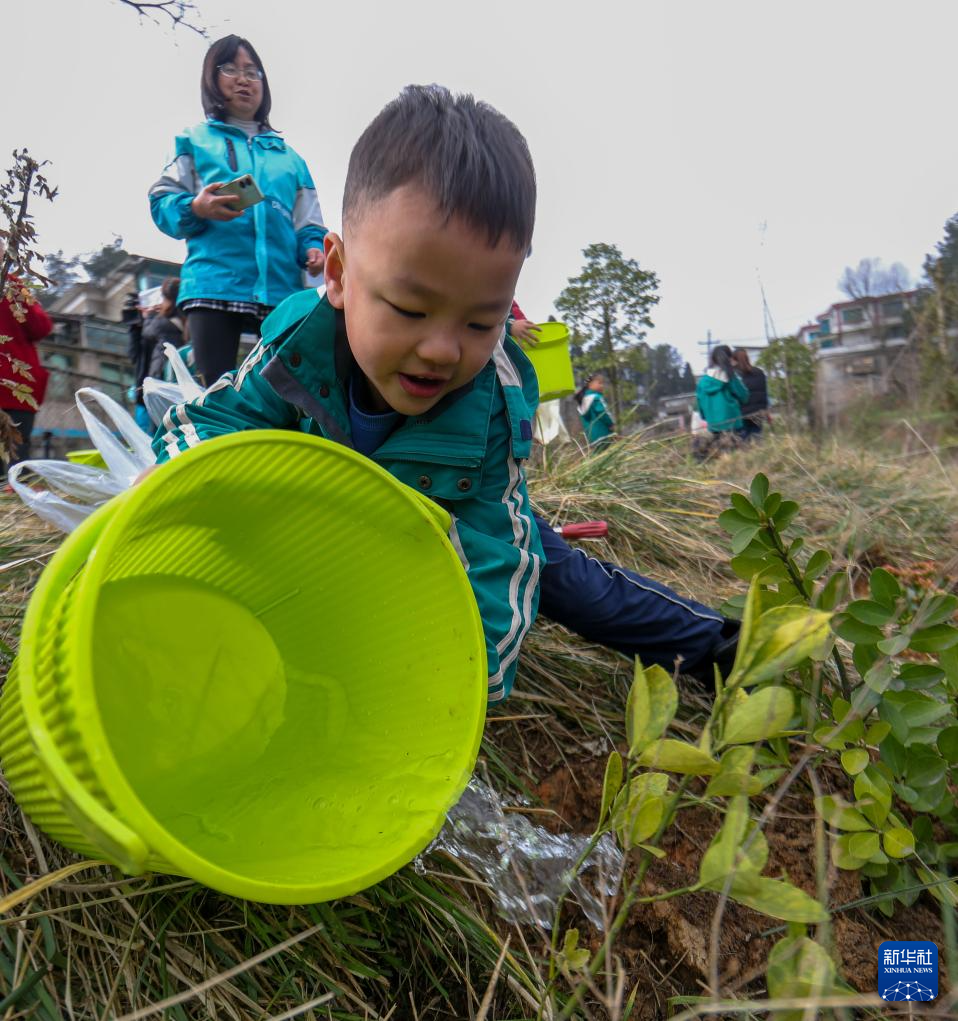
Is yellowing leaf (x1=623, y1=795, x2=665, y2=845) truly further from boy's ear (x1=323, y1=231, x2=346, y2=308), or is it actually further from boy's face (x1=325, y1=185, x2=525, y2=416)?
boy's ear (x1=323, y1=231, x2=346, y2=308)

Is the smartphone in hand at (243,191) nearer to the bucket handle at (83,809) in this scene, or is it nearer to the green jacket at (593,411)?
the bucket handle at (83,809)

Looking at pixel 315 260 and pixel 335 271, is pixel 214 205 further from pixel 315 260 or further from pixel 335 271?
pixel 335 271

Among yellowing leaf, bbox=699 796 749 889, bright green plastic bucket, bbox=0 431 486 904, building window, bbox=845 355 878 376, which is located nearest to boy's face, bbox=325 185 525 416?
bright green plastic bucket, bbox=0 431 486 904

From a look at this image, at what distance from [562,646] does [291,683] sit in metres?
0.60

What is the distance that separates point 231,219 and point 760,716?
7.51 feet

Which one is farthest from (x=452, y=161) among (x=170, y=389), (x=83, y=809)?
(x=170, y=389)

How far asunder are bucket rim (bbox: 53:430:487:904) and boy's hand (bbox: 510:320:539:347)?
1999mm

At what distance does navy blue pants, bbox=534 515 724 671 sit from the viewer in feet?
5.16

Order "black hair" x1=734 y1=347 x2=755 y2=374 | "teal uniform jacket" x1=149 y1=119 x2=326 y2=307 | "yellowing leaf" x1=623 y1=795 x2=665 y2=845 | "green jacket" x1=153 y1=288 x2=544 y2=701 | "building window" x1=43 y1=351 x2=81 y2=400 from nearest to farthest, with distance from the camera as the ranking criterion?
1. "yellowing leaf" x1=623 y1=795 x2=665 y2=845
2. "green jacket" x1=153 y1=288 x2=544 y2=701
3. "teal uniform jacket" x1=149 y1=119 x2=326 y2=307
4. "black hair" x1=734 y1=347 x2=755 y2=374
5. "building window" x1=43 y1=351 x2=81 y2=400

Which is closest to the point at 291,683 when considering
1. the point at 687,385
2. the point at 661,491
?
the point at 661,491

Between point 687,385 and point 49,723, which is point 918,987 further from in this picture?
point 687,385

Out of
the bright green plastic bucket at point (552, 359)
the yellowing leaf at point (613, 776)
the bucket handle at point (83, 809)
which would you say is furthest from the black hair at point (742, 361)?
the bucket handle at point (83, 809)

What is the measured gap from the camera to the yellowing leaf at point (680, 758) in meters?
0.68

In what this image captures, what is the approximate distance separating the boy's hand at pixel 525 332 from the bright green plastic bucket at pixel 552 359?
0.44 ft
